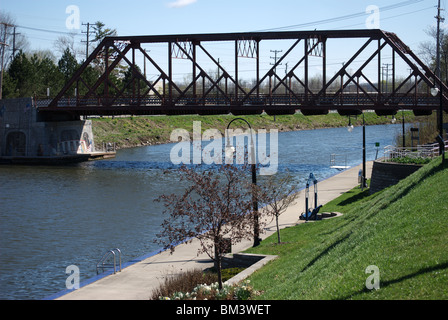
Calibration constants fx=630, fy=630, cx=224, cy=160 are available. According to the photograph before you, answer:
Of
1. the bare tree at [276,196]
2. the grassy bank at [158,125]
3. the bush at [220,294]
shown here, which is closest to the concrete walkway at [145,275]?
the bare tree at [276,196]

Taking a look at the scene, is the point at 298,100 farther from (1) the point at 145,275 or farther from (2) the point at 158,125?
(2) the point at 158,125

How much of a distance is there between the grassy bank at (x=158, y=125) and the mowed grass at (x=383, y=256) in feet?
277

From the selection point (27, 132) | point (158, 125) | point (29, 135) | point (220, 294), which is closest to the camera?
point (220, 294)

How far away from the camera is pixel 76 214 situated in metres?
41.2

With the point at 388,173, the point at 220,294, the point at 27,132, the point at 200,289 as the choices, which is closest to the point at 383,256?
the point at 220,294

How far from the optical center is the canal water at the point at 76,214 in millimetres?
26719

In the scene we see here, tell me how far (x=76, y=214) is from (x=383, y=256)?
2949 centimetres

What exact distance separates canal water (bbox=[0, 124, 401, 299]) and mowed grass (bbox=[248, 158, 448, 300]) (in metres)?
6.16

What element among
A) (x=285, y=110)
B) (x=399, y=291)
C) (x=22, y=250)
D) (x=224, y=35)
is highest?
(x=224, y=35)

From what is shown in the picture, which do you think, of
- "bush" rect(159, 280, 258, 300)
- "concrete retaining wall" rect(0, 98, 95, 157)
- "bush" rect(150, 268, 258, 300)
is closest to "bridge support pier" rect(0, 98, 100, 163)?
"concrete retaining wall" rect(0, 98, 95, 157)
